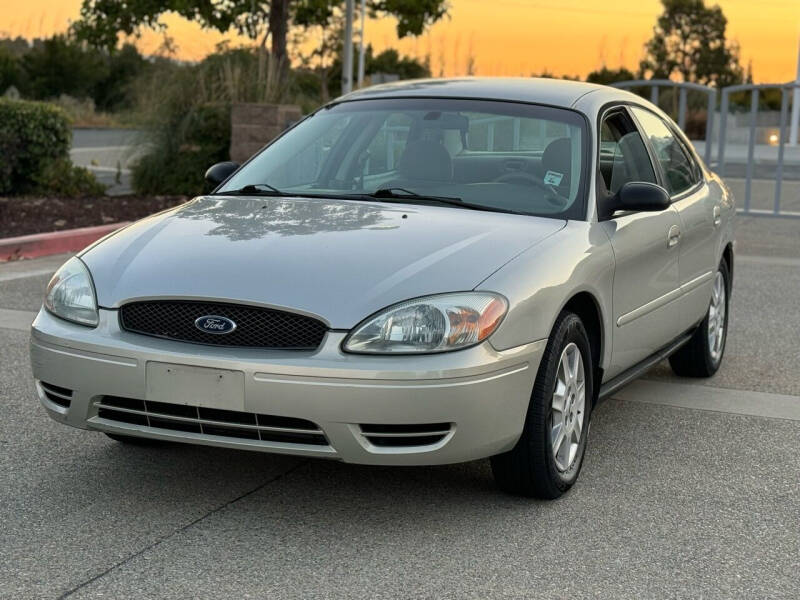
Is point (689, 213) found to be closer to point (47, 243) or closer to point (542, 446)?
point (542, 446)

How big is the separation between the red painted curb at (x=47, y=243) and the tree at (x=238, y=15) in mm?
9199

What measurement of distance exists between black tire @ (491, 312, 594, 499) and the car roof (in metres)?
1.36

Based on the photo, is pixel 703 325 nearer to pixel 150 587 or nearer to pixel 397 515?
pixel 397 515

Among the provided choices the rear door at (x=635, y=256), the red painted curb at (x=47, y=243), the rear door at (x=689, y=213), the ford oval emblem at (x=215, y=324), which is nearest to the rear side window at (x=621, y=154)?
the rear door at (x=635, y=256)

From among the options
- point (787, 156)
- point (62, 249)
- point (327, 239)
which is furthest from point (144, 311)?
point (787, 156)

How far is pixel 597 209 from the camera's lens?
5301 millimetres

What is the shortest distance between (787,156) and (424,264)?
94.7 ft

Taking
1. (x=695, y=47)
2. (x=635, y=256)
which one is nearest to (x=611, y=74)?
(x=695, y=47)

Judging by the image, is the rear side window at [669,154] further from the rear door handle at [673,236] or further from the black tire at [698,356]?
the black tire at [698,356]

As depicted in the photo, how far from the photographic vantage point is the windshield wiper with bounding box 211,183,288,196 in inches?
221

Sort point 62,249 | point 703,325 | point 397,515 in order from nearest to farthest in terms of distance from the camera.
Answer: point 397,515
point 703,325
point 62,249

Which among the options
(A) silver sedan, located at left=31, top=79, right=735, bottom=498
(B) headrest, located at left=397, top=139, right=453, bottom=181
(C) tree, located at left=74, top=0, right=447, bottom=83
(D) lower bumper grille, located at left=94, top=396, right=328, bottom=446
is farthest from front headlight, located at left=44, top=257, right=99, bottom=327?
(C) tree, located at left=74, top=0, right=447, bottom=83

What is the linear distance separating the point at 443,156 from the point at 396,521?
171cm

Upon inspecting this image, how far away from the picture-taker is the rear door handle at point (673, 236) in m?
5.97
